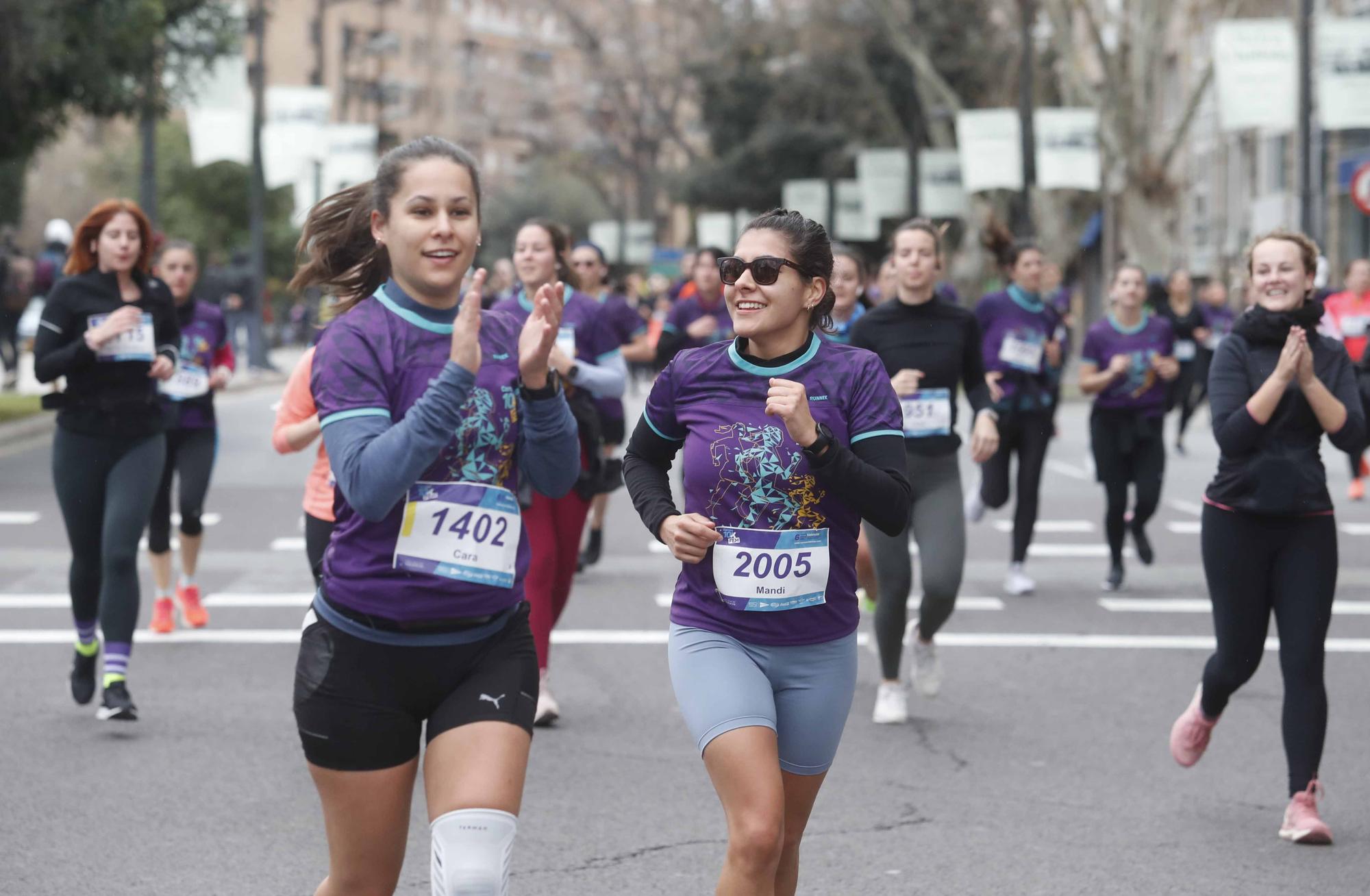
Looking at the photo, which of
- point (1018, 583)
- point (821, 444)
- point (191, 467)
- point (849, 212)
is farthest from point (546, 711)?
point (849, 212)

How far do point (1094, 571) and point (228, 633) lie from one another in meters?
5.44

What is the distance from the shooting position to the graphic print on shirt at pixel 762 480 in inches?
160

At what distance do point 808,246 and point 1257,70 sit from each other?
21.0 metres

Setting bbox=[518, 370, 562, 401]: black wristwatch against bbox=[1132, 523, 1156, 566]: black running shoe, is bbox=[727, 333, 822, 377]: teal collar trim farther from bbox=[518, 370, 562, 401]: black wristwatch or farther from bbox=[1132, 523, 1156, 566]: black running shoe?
bbox=[1132, 523, 1156, 566]: black running shoe

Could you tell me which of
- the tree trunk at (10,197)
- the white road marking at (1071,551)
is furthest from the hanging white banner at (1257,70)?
the tree trunk at (10,197)

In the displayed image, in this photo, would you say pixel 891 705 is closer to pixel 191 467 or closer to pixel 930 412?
pixel 930 412

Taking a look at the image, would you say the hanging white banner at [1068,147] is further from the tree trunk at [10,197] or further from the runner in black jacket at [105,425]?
the tree trunk at [10,197]

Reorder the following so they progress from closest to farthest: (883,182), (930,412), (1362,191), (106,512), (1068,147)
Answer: (106,512), (930,412), (1362,191), (1068,147), (883,182)

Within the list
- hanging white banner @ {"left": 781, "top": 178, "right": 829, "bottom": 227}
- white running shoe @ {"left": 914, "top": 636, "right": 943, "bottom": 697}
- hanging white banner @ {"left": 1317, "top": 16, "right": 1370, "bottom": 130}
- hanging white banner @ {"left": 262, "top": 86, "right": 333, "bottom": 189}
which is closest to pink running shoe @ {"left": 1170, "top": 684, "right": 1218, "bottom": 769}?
white running shoe @ {"left": 914, "top": 636, "right": 943, "bottom": 697}

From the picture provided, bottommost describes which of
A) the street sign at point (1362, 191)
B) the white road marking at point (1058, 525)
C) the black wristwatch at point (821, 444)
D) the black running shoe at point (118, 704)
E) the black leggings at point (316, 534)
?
the white road marking at point (1058, 525)

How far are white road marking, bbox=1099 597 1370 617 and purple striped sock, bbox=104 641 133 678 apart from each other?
5435 mm

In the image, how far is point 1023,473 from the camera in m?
10.9

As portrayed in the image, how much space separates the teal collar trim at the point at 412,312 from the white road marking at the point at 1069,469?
14.4 m

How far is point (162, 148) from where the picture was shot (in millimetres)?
57031
